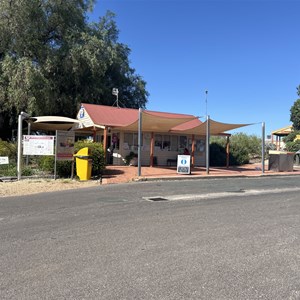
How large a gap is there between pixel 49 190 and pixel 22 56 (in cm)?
1593

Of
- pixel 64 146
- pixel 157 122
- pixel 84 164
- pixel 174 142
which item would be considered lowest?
pixel 84 164

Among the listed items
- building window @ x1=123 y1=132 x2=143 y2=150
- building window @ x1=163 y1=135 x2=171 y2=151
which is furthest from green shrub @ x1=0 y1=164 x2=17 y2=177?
building window @ x1=163 y1=135 x2=171 y2=151

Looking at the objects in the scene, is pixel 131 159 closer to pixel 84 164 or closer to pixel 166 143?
pixel 166 143

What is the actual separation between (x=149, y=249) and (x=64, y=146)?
10817 millimetres

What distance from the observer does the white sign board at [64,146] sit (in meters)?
15.7

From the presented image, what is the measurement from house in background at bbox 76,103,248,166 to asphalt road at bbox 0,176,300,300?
468 inches

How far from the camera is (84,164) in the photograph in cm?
1589

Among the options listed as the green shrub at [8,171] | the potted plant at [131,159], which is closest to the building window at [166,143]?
the potted plant at [131,159]

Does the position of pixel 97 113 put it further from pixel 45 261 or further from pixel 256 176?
pixel 45 261

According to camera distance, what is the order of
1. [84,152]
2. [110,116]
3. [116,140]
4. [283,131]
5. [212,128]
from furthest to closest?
1. [283,131]
2. [110,116]
3. [116,140]
4. [212,128]
5. [84,152]

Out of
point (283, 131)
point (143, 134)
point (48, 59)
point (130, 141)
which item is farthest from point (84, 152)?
point (283, 131)

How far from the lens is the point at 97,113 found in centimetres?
2400

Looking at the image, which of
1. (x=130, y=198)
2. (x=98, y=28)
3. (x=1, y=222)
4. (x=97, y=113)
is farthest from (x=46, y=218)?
(x=98, y=28)

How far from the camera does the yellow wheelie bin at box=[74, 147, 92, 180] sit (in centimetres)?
1581
